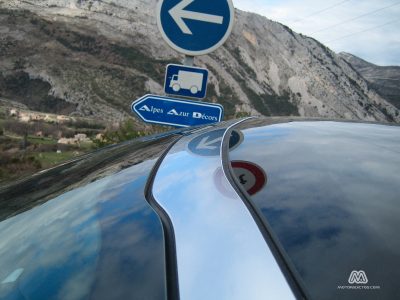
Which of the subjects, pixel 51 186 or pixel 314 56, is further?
pixel 314 56

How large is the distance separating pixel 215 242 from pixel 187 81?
271cm

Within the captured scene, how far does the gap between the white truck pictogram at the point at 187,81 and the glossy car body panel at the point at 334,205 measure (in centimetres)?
205

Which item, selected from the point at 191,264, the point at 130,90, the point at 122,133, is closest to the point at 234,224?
the point at 191,264

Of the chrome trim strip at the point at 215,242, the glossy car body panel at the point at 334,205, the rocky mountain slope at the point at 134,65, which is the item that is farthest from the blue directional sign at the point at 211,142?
the rocky mountain slope at the point at 134,65

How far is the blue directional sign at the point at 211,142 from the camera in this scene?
1.17m

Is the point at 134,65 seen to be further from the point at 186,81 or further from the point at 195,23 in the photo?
the point at 195,23

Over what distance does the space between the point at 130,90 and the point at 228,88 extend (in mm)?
23149

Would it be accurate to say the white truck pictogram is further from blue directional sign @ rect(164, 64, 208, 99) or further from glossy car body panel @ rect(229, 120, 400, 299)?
glossy car body panel @ rect(229, 120, 400, 299)

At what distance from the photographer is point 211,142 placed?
127 cm

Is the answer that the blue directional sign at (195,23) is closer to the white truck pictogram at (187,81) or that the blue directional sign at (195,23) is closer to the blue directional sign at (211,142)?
the white truck pictogram at (187,81)

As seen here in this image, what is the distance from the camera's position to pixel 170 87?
10.9 feet

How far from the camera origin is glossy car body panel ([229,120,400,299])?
0.65m

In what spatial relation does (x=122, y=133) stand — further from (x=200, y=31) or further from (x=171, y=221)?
(x=171, y=221)

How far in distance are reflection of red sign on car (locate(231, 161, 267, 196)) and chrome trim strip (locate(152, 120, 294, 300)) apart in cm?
4
